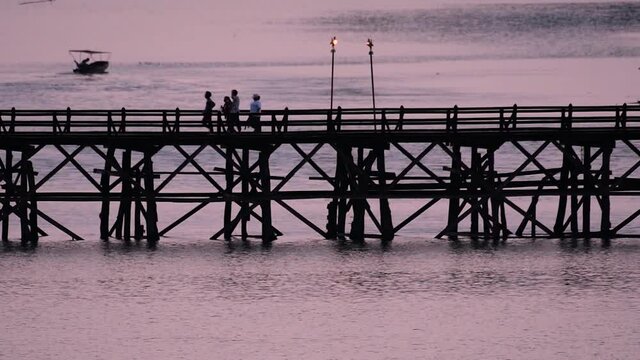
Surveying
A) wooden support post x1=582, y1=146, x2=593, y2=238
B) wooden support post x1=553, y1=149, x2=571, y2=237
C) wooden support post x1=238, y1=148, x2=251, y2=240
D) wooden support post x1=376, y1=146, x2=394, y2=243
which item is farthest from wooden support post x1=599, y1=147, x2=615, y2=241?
wooden support post x1=238, y1=148, x2=251, y2=240

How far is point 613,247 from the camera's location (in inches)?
1815

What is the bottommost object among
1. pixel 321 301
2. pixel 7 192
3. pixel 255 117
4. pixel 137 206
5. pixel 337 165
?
pixel 321 301

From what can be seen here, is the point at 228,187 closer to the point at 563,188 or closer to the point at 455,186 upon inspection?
the point at 455,186

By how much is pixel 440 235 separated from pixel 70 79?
105144 mm

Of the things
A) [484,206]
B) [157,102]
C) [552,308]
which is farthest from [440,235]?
[157,102]

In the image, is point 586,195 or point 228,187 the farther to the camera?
point 228,187

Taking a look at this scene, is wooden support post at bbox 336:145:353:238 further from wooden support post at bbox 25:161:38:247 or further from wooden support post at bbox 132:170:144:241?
wooden support post at bbox 25:161:38:247

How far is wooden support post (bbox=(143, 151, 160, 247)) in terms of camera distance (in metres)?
45.5

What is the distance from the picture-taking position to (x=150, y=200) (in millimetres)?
45344

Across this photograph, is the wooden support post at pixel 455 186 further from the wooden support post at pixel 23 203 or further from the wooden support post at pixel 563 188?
the wooden support post at pixel 23 203

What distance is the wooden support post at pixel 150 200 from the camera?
4547 centimetres

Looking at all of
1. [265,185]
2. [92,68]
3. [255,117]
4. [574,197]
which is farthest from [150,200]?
[92,68]

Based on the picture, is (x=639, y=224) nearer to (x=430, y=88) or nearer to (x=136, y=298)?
(x=136, y=298)

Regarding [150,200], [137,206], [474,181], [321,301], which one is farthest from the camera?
[137,206]
